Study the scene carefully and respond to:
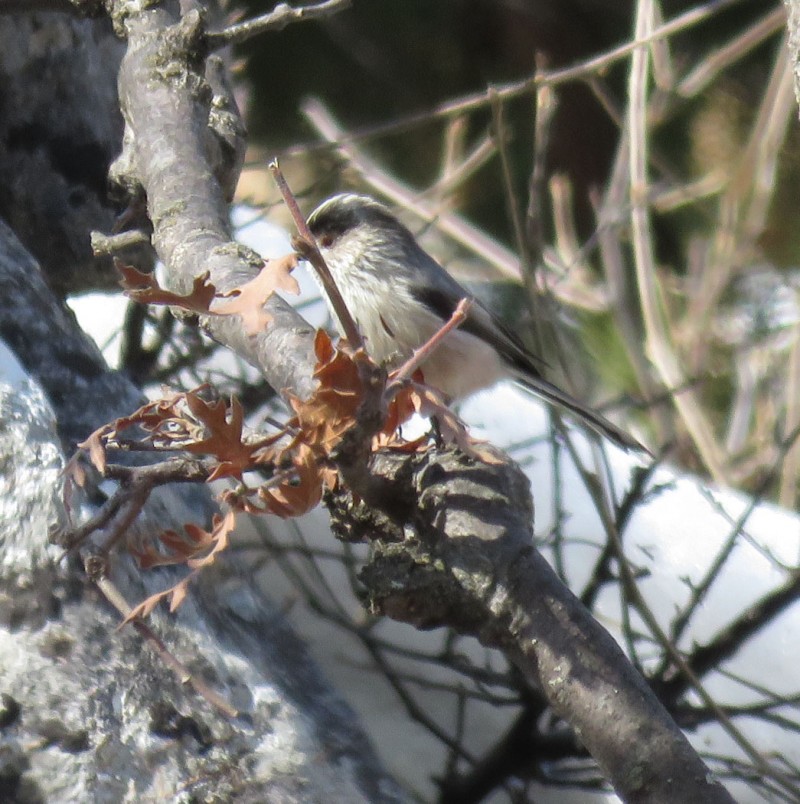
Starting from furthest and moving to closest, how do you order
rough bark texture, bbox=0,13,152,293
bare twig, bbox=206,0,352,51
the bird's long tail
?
the bird's long tail
rough bark texture, bbox=0,13,152,293
bare twig, bbox=206,0,352,51

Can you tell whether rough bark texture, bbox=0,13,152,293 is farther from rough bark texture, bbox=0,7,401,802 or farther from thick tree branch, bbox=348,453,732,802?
thick tree branch, bbox=348,453,732,802

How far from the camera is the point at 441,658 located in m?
1.70

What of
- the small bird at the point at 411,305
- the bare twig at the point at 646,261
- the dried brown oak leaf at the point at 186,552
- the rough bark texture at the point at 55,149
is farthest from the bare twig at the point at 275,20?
the bare twig at the point at 646,261

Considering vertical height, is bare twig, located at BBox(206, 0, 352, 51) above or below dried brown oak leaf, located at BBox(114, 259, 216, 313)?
above

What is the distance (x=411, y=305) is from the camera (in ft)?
7.93

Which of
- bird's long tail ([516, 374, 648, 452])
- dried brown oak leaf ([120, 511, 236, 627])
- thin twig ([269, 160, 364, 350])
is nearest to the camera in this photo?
thin twig ([269, 160, 364, 350])

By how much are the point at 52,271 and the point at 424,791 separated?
93 cm

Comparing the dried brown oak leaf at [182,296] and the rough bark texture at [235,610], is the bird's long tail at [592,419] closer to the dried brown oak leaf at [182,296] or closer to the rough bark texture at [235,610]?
the rough bark texture at [235,610]

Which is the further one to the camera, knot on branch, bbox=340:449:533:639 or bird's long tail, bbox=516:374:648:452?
bird's long tail, bbox=516:374:648:452

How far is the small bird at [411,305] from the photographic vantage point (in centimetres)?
231

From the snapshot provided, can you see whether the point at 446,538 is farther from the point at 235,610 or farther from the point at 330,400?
the point at 235,610

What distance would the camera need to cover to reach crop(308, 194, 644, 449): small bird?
231cm

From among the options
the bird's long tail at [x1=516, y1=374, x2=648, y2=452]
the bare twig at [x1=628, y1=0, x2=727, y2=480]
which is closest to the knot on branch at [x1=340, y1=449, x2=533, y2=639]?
the bird's long tail at [x1=516, y1=374, x2=648, y2=452]

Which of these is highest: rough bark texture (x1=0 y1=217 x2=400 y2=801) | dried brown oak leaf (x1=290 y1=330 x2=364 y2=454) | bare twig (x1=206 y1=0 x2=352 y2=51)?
bare twig (x1=206 y1=0 x2=352 y2=51)
